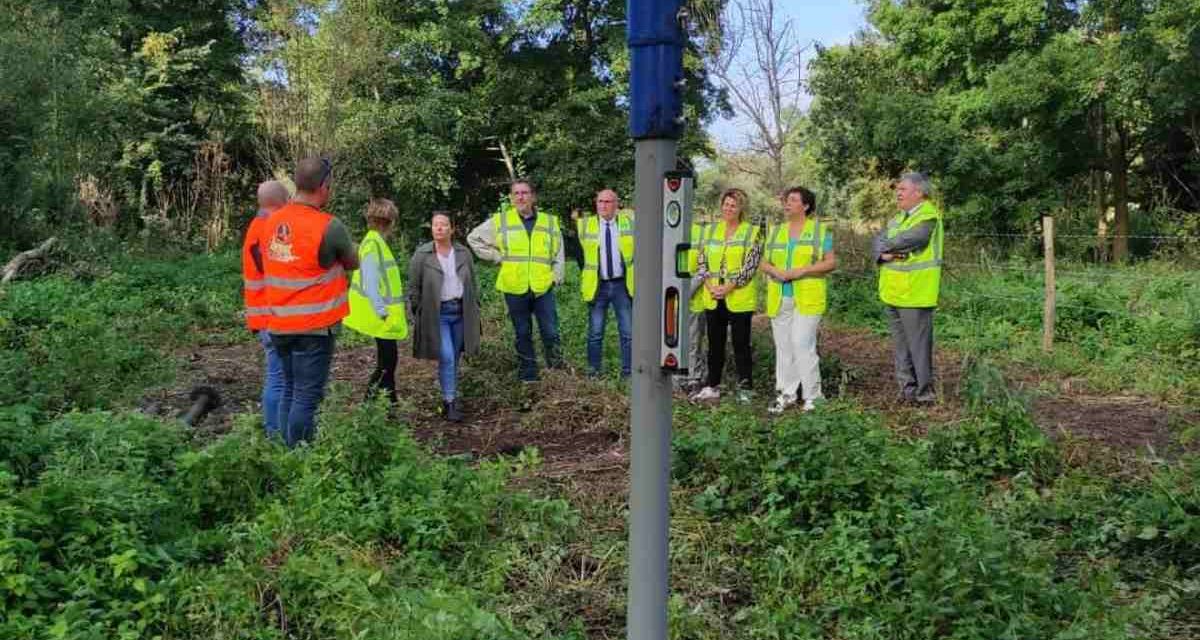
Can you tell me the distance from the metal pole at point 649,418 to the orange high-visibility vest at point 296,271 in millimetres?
3131

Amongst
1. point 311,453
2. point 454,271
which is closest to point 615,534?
point 311,453

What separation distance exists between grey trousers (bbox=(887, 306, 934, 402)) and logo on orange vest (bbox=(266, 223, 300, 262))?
4.61m

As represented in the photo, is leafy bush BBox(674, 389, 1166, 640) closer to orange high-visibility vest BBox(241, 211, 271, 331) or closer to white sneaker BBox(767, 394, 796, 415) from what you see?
white sneaker BBox(767, 394, 796, 415)

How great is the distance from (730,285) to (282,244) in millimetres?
3669

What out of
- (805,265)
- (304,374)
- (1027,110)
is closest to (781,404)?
(805,265)

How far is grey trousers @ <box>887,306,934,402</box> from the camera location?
724 centimetres

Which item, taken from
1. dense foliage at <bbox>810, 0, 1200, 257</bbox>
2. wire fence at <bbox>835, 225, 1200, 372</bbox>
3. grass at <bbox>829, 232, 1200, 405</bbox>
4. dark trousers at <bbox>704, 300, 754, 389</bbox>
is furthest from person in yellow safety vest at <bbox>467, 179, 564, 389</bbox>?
dense foliage at <bbox>810, 0, 1200, 257</bbox>

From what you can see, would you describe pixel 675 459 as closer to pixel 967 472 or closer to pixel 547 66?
pixel 967 472

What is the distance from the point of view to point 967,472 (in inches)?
208

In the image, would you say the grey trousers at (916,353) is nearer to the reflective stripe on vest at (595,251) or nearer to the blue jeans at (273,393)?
the reflective stripe on vest at (595,251)

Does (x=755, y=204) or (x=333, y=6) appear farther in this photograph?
(x=755, y=204)

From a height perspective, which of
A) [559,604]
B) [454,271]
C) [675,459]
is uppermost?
[454,271]

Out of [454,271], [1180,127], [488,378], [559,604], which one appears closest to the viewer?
[559,604]

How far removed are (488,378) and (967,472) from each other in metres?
4.01
